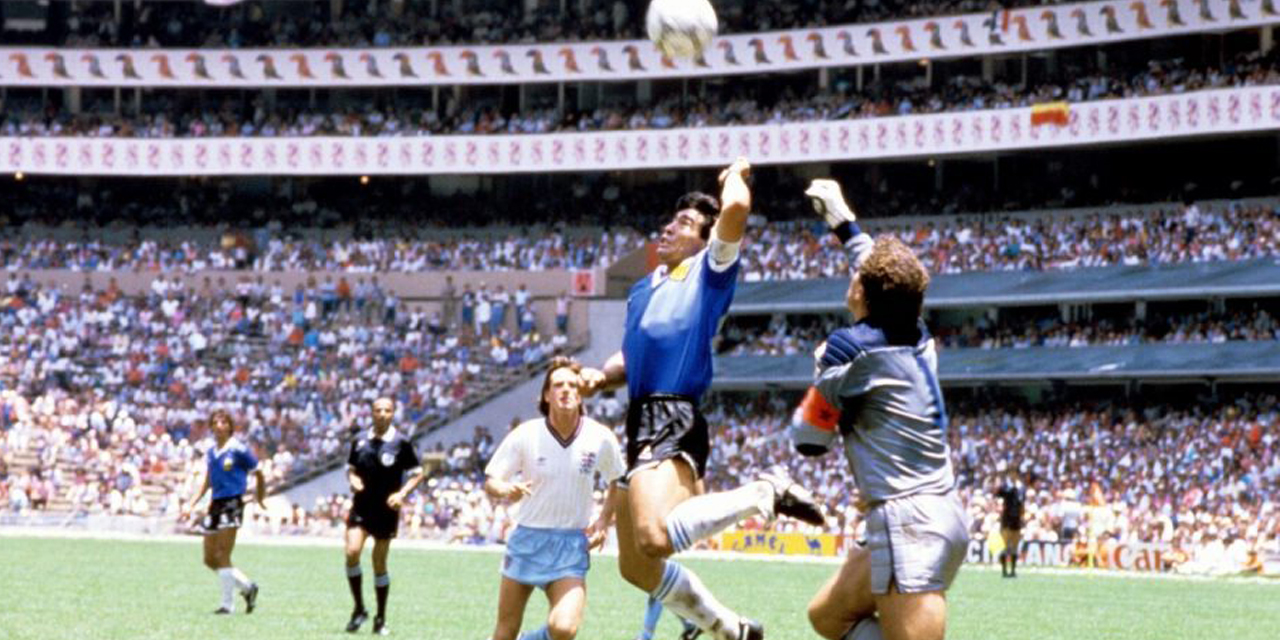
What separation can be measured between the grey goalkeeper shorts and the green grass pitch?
964 cm

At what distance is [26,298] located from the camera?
212 ft

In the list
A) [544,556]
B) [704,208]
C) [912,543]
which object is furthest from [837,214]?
[544,556]

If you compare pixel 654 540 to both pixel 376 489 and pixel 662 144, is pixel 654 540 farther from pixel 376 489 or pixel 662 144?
pixel 662 144

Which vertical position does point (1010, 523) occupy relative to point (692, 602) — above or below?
below

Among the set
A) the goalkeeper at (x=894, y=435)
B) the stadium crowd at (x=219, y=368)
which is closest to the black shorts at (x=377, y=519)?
the goalkeeper at (x=894, y=435)

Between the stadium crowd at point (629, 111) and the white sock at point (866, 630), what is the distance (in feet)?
162

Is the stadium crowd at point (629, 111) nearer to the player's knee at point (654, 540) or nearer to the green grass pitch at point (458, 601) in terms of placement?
the green grass pitch at point (458, 601)

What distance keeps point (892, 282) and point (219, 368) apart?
53.7 metres

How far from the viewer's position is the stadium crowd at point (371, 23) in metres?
70.2

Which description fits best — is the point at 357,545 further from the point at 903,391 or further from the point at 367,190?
the point at 367,190

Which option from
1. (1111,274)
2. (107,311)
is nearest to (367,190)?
(107,311)

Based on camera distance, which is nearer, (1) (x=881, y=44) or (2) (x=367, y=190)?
(1) (x=881, y=44)

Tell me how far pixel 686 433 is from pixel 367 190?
208 feet

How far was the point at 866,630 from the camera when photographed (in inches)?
372
